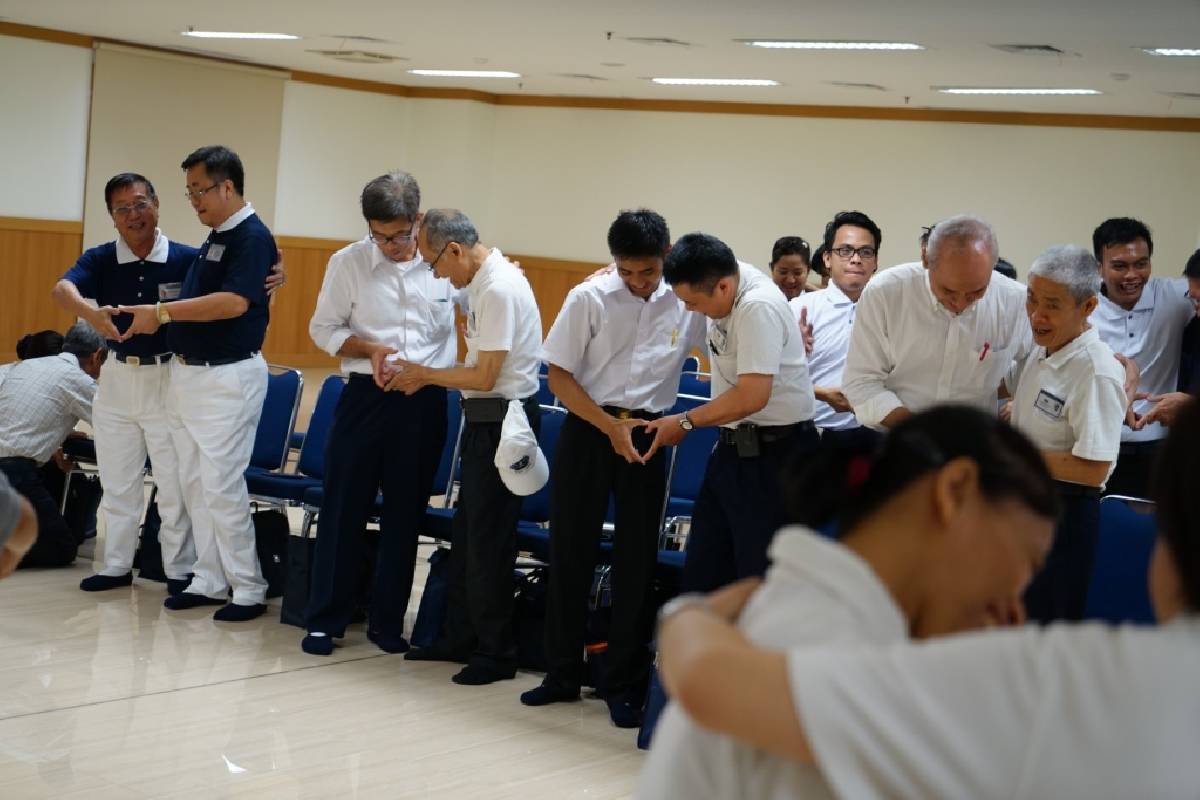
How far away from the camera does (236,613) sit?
5992 millimetres

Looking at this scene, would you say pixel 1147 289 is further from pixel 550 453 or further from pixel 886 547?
pixel 886 547

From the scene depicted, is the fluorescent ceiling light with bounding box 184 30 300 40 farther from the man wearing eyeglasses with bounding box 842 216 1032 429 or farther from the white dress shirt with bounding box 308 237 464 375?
the man wearing eyeglasses with bounding box 842 216 1032 429

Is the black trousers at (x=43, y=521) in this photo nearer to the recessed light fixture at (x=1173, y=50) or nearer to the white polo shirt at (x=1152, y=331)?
the white polo shirt at (x=1152, y=331)

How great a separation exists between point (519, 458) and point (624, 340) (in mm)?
Answer: 617

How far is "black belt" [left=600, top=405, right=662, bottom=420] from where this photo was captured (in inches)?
200

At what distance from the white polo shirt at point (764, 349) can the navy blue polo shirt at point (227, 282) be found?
2.30 m

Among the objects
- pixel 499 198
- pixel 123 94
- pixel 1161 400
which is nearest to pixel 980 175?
pixel 499 198

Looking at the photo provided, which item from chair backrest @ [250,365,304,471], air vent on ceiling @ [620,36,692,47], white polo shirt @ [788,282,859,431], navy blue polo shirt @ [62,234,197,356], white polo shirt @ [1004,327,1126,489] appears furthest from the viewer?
air vent on ceiling @ [620,36,692,47]

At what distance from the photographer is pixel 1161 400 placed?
4.92m

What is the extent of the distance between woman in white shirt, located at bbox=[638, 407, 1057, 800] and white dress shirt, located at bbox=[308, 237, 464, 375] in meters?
4.60

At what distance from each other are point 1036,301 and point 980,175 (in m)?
11.2

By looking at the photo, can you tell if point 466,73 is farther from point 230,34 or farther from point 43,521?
point 43,521

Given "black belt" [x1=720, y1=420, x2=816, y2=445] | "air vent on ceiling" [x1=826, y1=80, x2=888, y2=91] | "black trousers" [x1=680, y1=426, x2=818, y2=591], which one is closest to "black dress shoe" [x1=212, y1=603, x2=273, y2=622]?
"black trousers" [x1=680, y1=426, x2=818, y2=591]

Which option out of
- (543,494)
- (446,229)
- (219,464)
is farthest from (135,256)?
(543,494)
